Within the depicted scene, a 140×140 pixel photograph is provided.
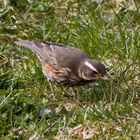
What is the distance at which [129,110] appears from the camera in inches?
330

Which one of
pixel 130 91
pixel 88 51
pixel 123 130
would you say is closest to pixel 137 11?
pixel 88 51

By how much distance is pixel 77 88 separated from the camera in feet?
30.0

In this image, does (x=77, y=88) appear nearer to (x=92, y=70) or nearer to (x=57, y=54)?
(x=57, y=54)

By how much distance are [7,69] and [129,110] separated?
2.26 m

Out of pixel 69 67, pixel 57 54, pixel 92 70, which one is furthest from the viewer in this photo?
pixel 57 54

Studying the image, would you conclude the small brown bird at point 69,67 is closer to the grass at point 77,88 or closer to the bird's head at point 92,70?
the bird's head at point 92,70

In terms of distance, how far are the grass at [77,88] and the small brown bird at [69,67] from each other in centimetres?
24

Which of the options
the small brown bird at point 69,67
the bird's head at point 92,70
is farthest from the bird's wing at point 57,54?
the bird's head at point 92,70

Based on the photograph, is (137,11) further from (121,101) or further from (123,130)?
(123,130)

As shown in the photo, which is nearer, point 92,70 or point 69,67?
point 92,70

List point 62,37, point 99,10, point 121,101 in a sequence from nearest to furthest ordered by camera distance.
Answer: point 121,101 → point 62,37 → point 99,10

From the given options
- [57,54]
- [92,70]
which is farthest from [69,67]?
[92,70]

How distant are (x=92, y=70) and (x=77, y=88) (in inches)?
28.4

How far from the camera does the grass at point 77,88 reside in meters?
8.09
